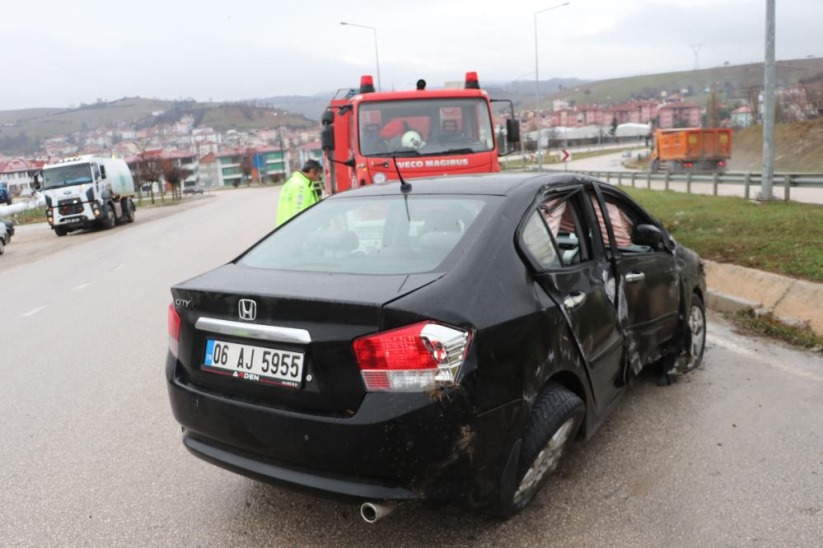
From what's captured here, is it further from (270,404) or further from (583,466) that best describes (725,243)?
(270,404)

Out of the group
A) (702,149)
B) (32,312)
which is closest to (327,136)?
(32,312)

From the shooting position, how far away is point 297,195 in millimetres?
8555

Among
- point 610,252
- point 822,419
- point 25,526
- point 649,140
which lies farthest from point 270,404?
point 649,140

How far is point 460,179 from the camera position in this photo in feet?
12.8

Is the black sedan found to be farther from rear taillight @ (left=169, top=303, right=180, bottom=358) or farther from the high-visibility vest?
the high-visibility vest

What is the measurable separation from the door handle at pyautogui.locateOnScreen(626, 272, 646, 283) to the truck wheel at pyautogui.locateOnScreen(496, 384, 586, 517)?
1.05 m

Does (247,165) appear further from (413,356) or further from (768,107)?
(413,356)

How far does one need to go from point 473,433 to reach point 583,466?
51.5 inches

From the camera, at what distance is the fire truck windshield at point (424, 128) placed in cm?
1005

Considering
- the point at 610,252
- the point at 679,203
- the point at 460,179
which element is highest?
the point at 460,179

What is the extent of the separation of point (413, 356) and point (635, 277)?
2051 mm

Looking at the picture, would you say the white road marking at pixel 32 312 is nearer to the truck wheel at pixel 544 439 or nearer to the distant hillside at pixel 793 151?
the truck wheel at pixel 544 439

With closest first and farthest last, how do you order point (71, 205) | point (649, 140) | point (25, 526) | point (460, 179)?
point (25, 526)
point (460, 179)
point (71, 205)
point (649, 140)

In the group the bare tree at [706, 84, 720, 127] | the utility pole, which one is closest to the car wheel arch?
the utility pole
